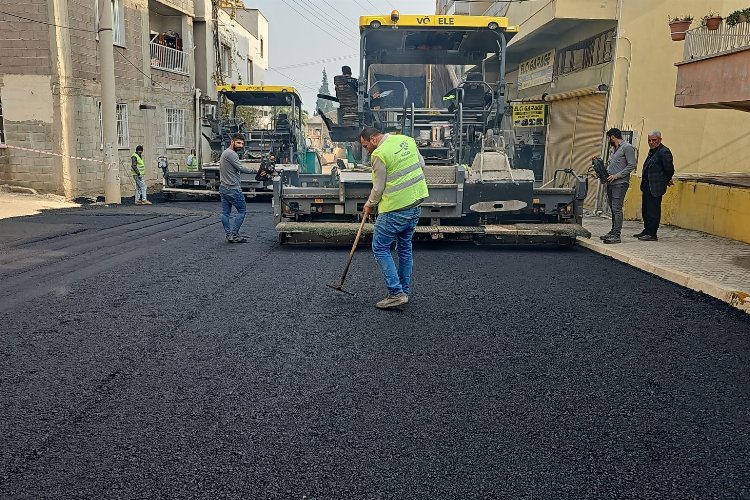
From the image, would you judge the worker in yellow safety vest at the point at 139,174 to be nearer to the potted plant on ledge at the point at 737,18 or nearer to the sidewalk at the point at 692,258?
the sidewalk at the point at 692,258

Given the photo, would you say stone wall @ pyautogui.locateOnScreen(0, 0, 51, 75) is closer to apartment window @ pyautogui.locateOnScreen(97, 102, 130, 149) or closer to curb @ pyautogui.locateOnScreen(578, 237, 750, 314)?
apartment window @ pyautogui.locateOnScreen(97, 102, 130, 149)

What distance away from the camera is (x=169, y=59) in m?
21.8

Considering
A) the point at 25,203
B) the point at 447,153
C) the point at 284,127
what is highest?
the point at 284,127

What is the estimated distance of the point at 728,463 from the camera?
9.21 feet

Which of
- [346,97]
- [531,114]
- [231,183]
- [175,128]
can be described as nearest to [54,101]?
[175,128]

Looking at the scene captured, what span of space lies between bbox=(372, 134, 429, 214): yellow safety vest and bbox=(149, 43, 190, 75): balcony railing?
1691cm

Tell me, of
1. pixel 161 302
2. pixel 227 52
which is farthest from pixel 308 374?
pixel 227 52

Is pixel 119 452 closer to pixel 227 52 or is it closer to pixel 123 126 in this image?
pixel 123 126

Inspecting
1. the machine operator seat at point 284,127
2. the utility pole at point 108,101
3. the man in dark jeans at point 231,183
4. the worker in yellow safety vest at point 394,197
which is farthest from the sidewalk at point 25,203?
the worker in yellow safety vest at point 394,197

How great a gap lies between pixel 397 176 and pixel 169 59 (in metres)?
18.7

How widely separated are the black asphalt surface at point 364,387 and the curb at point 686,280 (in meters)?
0.17

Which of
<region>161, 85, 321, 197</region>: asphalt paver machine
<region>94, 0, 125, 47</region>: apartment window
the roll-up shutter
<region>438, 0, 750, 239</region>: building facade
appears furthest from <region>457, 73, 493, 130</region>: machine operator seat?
<region>94, 0, 125, 47</region>: apartment window

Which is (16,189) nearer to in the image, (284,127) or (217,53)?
(284,127)

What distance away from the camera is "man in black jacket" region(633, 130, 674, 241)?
8.67 meters
